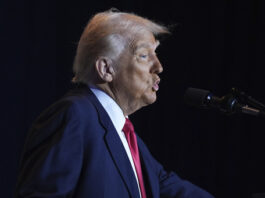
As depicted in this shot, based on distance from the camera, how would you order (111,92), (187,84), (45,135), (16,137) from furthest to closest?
(187,84)
(16,137)
(111,92)
(45,135)

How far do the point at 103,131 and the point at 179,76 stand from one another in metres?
2.01

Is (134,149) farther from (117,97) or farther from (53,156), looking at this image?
(53,156)

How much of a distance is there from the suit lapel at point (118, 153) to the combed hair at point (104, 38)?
0.22 m

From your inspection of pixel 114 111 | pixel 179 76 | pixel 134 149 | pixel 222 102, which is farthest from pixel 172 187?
pixel 179 76

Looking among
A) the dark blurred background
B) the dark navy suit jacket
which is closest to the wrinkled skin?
the dark navy suit jacket

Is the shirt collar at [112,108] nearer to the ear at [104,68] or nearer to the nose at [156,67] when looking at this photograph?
the ear at [104,68]

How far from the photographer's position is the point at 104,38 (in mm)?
1987

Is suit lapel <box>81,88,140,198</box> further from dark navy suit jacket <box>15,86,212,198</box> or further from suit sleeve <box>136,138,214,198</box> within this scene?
suit sleeve <box>136,138,214,198</box>

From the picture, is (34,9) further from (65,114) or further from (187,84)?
(65,114)

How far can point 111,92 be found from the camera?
202 centimetres

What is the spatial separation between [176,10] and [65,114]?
229cm

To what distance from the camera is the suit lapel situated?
1794 millimetres

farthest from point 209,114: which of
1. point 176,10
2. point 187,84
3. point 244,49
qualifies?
point 176,10

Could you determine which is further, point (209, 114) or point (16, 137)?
point (209, 114)
